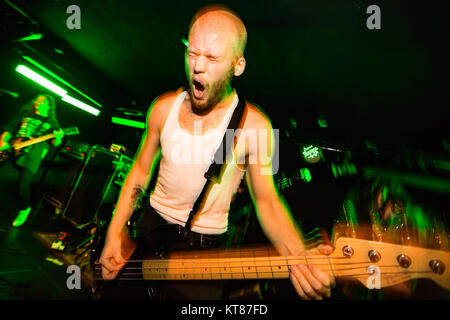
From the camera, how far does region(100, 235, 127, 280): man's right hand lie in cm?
149

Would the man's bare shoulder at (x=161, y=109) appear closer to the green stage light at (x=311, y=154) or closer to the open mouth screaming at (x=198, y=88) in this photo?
the open mouth screaming at (x=198, y=88)

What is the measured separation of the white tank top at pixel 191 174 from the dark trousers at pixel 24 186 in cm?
362

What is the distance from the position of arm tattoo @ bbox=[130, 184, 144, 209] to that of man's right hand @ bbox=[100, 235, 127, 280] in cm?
27

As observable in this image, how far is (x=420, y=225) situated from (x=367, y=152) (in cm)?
144

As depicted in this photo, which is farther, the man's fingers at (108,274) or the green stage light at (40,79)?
the green stage light at (40,79)

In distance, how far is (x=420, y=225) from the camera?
3.32 ft

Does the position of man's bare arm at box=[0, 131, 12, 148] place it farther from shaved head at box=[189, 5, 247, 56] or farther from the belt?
shaved head at box=[189, 5, 247, 56]

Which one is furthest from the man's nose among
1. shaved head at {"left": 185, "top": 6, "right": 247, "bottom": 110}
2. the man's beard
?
the man's beard

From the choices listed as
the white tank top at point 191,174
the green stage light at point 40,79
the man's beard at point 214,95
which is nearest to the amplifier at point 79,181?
the green stage light at point 40,79

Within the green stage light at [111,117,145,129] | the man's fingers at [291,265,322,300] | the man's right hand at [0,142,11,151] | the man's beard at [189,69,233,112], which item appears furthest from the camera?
the green stage light at [111,117,145,129]

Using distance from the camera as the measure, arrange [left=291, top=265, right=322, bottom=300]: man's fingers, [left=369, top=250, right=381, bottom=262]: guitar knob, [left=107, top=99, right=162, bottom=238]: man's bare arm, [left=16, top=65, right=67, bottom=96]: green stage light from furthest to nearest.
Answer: [left=16, top=65, right=67, bottom=96]: green stage light
[left=107, top=99, right=162, bottom=238]: man's bare arm
[left=291, top=265, right=322, bottom=300]: man's fingers
[left=369, top=250, right=381, bottom=262]: guitar knob

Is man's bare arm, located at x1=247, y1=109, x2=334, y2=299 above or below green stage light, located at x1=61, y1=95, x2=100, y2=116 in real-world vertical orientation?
below

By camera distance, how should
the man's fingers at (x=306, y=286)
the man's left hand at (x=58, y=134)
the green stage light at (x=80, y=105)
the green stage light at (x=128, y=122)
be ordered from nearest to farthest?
the man's fingers at (x=306, y=286) → the man's left hand at (x=58, y=134) → the green stage light at (x=80, y=105) → the green stage light at (x=128, y=122)

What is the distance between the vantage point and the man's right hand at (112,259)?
1.49 m
